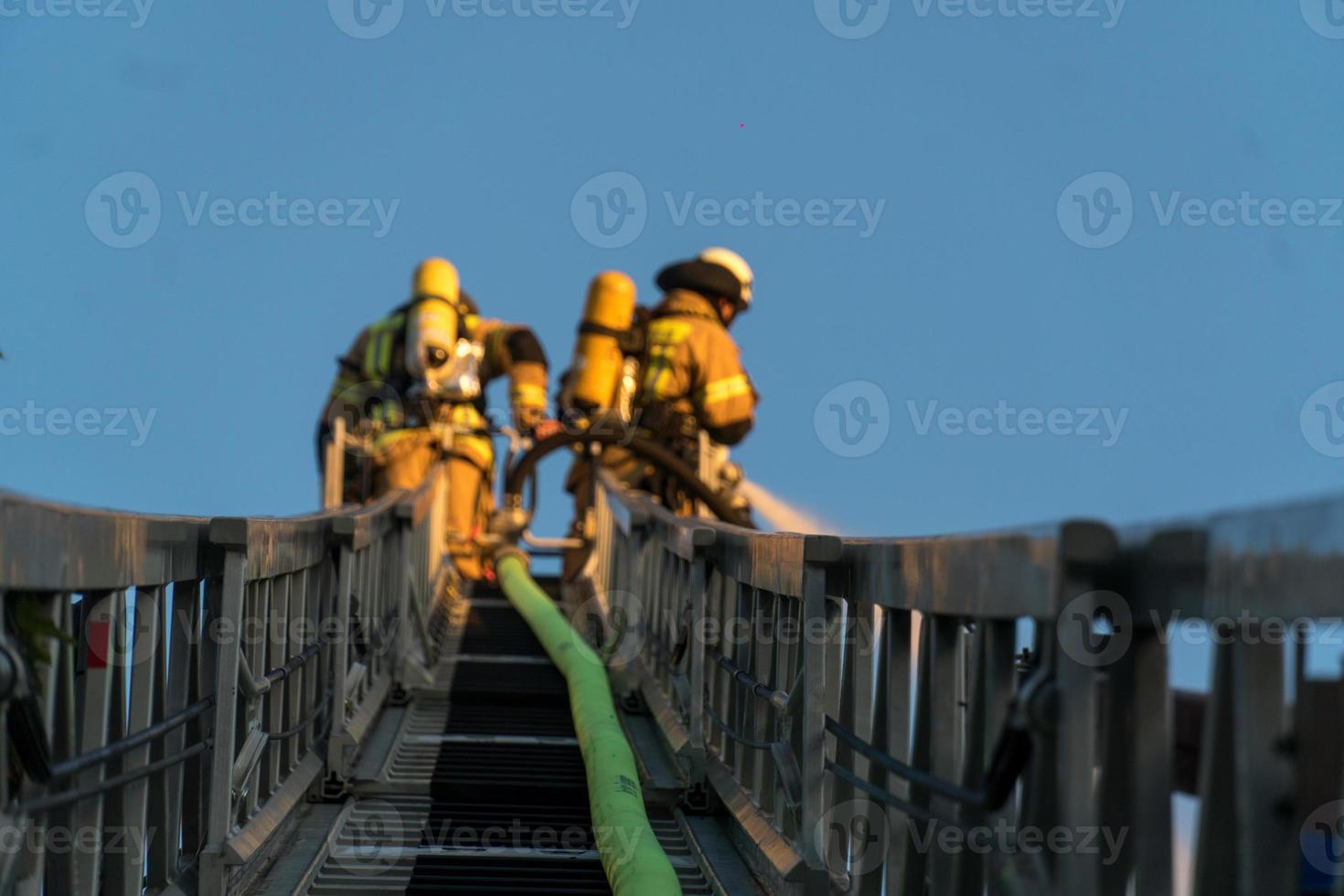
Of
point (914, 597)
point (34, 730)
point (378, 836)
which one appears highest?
point (914, 597)

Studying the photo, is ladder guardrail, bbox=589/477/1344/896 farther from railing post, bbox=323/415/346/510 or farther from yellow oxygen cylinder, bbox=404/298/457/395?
yellow oxygen cylinder, bbox=404/298/457/395

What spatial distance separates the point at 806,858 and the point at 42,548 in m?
2.59

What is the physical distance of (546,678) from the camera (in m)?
11.6

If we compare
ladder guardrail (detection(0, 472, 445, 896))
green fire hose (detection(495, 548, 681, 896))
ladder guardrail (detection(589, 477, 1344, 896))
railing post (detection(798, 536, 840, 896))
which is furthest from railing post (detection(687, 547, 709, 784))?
railing post (detection(798, 536, 840, 896))

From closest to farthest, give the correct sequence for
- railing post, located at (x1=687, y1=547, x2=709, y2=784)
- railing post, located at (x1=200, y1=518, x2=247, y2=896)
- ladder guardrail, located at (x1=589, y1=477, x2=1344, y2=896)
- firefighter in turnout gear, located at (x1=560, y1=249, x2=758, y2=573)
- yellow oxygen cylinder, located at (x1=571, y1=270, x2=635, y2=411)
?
1. ladder guardrail, located at (x1=589, y1=477, x2=1344, y2=896)
2. railing post, located at (x1=200, y1=518, x2=247, y2=896)
3. railing post, located at (x1=687, y1=547, x2=709, y2=784)
4. firefighter in turnout gear, located at (x1=560, y1=249, x2=758, y2=573)
5. yellow oxygen cylinder, located at (x1=571, y1=270, x2=635, y2=411)

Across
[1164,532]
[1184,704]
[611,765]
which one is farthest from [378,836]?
[1164,532]

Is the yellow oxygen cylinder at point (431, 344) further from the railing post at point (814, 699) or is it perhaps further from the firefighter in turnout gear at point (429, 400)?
the railing post at point (814, 699)

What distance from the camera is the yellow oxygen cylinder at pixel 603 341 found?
19219 mm

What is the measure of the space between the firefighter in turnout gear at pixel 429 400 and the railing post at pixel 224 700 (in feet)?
40.7

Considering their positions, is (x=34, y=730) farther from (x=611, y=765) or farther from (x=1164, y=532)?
(x=611, y=765)

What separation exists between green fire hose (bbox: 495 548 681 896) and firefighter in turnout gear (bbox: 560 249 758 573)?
6.93 m

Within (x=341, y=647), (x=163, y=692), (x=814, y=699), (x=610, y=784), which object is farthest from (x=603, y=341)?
(x=163, y=692)

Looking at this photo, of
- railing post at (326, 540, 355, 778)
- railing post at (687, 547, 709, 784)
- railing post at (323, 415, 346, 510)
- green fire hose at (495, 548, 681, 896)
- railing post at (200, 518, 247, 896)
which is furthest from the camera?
railing post at (323, 415, 346, 510)

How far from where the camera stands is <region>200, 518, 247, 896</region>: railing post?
5.55 metres
